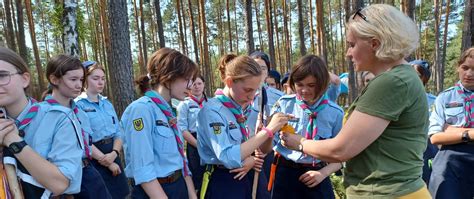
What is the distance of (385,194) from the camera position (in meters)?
1.58

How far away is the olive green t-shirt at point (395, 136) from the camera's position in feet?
4.85

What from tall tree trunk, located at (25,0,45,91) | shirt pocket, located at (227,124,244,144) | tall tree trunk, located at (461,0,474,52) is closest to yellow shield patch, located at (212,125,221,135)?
shirt pocket, located at (227,124,244,144)

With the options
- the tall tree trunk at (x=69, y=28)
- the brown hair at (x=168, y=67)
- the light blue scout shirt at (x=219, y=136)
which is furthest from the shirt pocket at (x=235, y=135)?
the tall tree trunk at (x=69, y=28)

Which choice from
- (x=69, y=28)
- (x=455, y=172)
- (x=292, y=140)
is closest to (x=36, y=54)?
(x=69, y=28)

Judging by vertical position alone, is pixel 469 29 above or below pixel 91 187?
above

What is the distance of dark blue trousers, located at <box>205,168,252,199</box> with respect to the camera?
230 cm

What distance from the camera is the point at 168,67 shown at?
7.15 ft

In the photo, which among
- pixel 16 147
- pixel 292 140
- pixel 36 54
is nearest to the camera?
pixel 16 147

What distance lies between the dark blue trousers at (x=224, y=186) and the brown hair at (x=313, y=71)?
0.94 meters

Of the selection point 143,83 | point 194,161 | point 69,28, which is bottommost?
point 194,161

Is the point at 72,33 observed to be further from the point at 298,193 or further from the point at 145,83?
the point at 298,193

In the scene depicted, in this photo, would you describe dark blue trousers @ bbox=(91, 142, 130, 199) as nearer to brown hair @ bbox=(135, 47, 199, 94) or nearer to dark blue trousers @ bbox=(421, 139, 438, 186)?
brown hair @ bbox=(135, 47, 199, 94)

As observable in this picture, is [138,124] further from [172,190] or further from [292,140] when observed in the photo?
[292,140]

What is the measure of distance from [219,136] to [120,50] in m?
3.82
